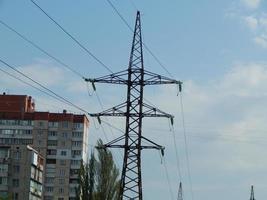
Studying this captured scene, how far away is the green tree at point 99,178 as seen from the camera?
38.2 meters

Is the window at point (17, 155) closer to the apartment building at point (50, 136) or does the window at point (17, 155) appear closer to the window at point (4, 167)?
the window at point (4, 167)

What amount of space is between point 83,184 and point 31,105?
11793 centimetres

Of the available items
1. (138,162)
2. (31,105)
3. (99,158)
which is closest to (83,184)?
(99,158)

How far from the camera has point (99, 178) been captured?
39094 millimetres

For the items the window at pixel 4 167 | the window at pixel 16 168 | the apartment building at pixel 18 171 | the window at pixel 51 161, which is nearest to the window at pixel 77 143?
the window at pixel 51 161

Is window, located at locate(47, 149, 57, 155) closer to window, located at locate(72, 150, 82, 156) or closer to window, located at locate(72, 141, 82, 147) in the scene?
window, located at locate(72, 150, 82, 156)

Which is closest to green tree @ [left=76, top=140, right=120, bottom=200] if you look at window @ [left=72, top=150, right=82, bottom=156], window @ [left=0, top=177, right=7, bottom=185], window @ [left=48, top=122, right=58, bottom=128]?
window @ [left=0, top=177, right=7, bottom=185]

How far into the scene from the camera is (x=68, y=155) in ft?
475

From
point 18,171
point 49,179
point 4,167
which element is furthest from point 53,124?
point 4,167

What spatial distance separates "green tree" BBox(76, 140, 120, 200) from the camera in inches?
1505

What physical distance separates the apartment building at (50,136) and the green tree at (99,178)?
105 m

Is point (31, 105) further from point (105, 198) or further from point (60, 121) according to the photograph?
point (105, 198)

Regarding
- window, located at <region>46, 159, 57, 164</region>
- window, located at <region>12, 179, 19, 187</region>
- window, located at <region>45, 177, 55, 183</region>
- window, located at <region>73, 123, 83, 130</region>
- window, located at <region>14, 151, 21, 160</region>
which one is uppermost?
window, located at <region>73, 123, 83, 130</region>

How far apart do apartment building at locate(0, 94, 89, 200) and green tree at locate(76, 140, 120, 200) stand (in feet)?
343
